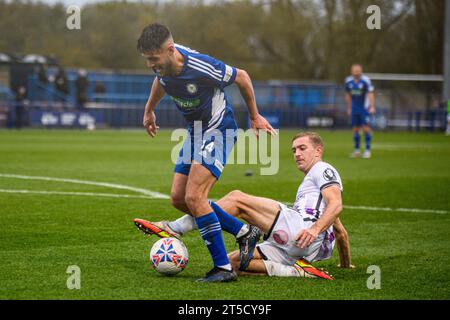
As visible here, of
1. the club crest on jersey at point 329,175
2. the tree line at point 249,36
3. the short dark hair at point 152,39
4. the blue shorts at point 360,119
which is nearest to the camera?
the short dark hair at point 152,39

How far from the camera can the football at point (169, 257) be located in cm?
682

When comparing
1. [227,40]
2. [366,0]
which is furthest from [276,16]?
[366,0]

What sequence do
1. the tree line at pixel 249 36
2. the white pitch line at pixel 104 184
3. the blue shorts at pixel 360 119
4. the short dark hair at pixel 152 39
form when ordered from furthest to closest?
1. the tree line at pixel 249 36
2. the blue shorts at pixel 360 119
3. the white pitch line at pixel 104 184
4. the short dark hair at pixel 152 39

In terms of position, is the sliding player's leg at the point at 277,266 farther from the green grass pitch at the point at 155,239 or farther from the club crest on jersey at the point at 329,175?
the club crest on jersey at the point at 329,175

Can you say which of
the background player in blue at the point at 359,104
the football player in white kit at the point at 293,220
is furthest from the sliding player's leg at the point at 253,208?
the background player in blue at the point at 359,104

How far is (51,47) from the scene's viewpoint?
196ft

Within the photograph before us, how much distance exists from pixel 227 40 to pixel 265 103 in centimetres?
934

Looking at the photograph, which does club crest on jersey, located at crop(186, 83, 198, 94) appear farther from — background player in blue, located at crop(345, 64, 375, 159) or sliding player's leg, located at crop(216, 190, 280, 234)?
background player in blue, located at crop(345, 64, 375, 159)

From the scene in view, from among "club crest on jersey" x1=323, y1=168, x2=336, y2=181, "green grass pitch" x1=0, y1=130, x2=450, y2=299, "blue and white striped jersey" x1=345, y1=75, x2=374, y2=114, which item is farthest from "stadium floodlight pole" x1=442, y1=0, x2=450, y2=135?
"club crest on jersey" x1=323, y1=168, x2=336, y2=181

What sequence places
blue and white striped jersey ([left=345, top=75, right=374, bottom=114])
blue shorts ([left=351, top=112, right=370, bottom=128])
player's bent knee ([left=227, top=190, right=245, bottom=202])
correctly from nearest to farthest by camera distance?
player's bent knee ([left=227, top=190, right=245, bottom=202]) → blue shorts ([left=351, top=112, right=370, bottom=128]) → blue and white striped jersey ([left=345, top=75, right=374, bottom=114])

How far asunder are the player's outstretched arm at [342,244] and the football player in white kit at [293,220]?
0.36ft

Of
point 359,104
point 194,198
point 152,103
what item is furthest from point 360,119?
point 194,198

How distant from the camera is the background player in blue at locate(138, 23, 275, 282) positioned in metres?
6.64

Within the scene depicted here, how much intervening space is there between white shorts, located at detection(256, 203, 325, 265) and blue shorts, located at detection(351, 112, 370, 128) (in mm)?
16802
